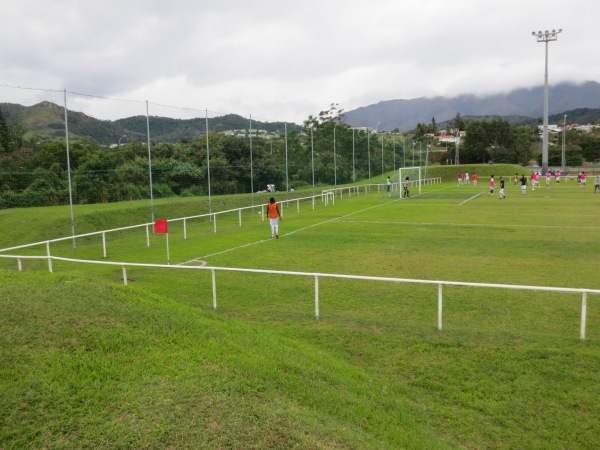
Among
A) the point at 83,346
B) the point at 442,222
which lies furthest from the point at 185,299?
the point at 442,222

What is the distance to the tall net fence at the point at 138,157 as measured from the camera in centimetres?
1825

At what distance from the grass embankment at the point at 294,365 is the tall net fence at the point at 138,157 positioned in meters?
9.63

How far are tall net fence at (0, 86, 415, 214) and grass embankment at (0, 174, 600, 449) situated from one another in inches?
379

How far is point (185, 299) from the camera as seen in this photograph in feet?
33.1

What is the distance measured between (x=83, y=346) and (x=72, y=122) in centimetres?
1590

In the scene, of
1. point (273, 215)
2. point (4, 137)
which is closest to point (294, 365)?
point (273, 215)

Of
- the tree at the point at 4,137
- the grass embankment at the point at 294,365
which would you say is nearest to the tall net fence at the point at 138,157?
the tree at the point at 4,137

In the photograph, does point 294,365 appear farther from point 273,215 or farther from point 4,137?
point 4,137

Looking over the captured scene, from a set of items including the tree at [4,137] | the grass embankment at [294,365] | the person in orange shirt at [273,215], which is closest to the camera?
the grass embankment at [294,365]

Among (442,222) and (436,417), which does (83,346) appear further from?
(442,222)

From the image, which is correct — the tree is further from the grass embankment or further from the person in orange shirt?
the person in orange shirt

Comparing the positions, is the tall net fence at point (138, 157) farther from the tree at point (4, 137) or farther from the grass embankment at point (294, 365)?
the grass embankment at point (294, 365)

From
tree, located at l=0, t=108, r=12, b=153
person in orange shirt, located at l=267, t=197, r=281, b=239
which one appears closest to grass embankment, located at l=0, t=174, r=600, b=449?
person in orange shirt, located at l=267, t=197, r=281, b=239

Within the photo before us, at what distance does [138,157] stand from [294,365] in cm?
1927
